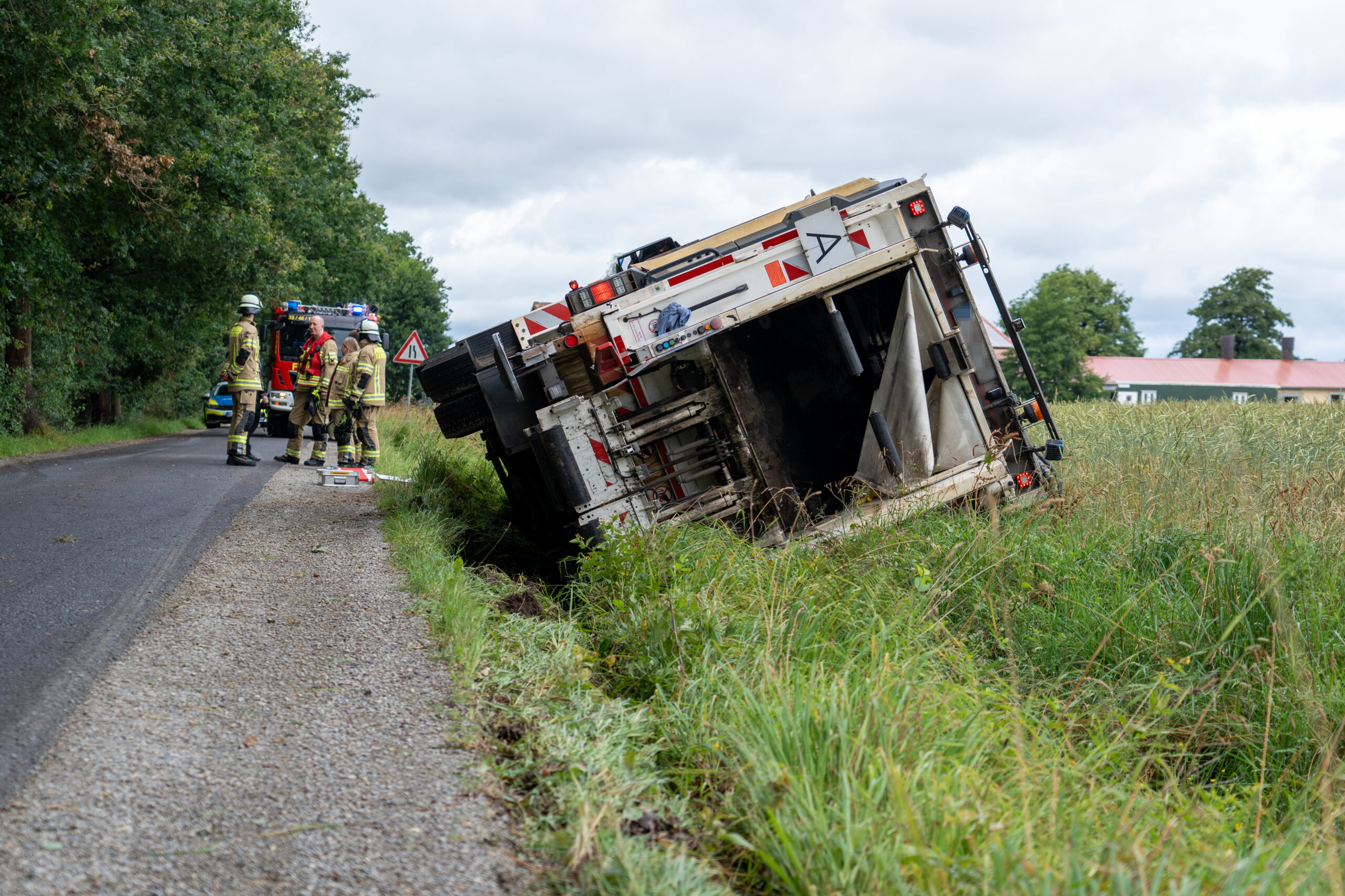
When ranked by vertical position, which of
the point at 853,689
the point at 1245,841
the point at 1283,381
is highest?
the point at 853,689

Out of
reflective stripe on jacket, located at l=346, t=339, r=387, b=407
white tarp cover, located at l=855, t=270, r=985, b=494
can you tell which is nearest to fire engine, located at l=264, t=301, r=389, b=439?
reflective stripe on jacket, located at l=346, t=339, r=387, b=407

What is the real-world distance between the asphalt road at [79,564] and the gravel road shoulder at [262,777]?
120mm

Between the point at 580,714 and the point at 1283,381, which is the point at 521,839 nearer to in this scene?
the point at 580,714

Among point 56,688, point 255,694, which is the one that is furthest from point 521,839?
point 56,688

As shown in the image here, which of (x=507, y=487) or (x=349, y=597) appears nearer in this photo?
(x=349, y=597)

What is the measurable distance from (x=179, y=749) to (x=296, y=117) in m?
21.4

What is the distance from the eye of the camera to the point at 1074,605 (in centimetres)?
462

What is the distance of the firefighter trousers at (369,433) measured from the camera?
10672 millimetres

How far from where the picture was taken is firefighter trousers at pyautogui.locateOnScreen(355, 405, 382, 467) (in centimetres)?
1067

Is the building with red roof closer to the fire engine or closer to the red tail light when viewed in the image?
the fire engine

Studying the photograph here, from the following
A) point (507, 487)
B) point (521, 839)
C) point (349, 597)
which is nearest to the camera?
point (521, 839)

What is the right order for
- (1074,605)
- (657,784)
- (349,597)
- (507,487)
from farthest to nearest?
(507,487)
(1074,605)
(349,597)
(657,784)

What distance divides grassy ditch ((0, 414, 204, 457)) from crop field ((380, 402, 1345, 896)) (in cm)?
1019

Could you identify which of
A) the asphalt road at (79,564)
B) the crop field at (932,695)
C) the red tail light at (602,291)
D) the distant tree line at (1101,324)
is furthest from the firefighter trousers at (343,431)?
the distant tree line at (1101,324)
